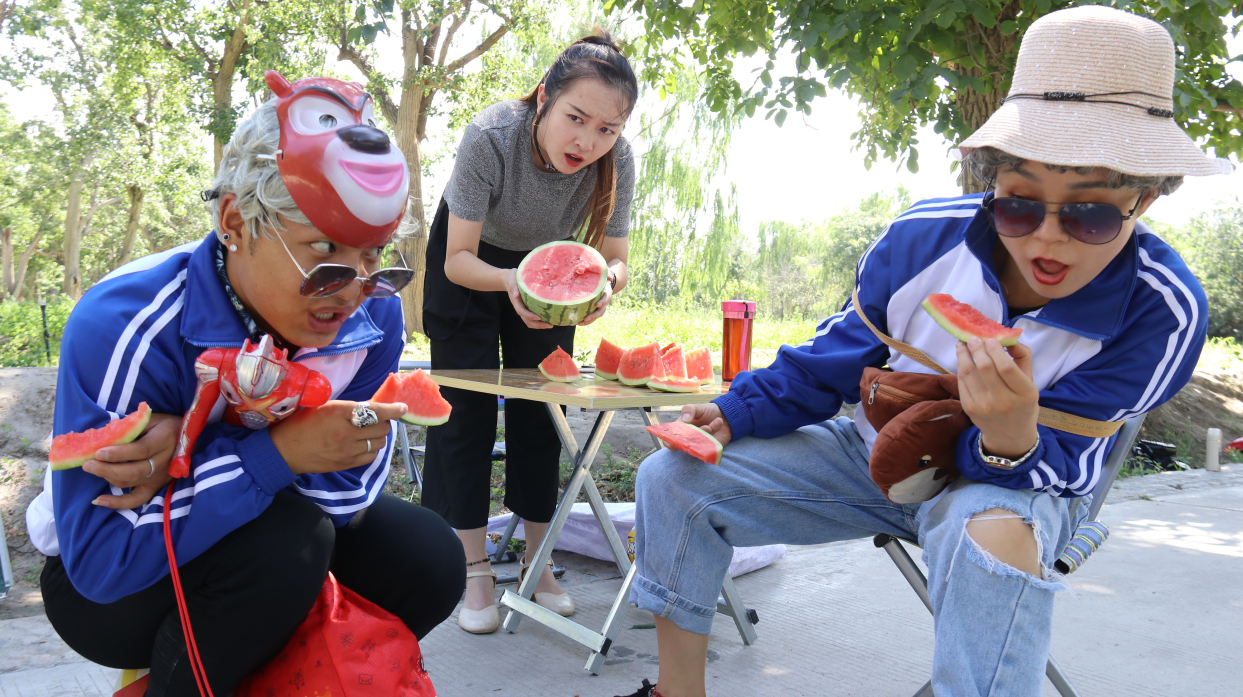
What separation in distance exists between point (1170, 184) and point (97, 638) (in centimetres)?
252

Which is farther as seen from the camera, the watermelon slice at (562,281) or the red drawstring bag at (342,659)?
the watermelon slice at (562,281)

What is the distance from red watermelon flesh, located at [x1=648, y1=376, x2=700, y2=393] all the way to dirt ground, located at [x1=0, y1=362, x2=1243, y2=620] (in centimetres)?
239

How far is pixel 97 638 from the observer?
157cm

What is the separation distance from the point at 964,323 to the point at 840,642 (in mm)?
1717

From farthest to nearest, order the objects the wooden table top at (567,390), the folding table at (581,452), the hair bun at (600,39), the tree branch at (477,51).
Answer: the tree branch at (477,51) < the hair bun at (600,39) < the folding table at (581,452) < the wooden table top at (567,390)

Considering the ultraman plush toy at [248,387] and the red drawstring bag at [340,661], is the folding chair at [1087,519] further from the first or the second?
the ultraman plush toy at [248,387]

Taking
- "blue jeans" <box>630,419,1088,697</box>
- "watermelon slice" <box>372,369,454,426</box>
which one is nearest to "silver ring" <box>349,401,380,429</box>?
"watermelon slice" <box>372,369,454,426</box>

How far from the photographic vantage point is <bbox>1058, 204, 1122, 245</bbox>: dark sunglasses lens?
5.68 ft

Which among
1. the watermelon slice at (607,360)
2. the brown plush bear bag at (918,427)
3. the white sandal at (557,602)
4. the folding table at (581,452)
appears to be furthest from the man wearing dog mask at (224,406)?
the watermelon slice at (607,360)

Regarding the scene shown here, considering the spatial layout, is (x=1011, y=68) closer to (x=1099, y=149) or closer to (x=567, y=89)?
(x=567, y=89)

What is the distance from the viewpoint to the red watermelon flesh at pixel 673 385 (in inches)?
112

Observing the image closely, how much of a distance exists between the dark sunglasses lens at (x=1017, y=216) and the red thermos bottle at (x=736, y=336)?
52.8 inches

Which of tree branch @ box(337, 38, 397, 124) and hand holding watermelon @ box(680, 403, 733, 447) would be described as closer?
hand holding watermelon @ box(680, 403, 733, 447)

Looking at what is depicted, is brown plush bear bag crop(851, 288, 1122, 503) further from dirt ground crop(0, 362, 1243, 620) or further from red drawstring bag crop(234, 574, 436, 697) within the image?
dirt ground crop(0, 362, 1243, 620)
